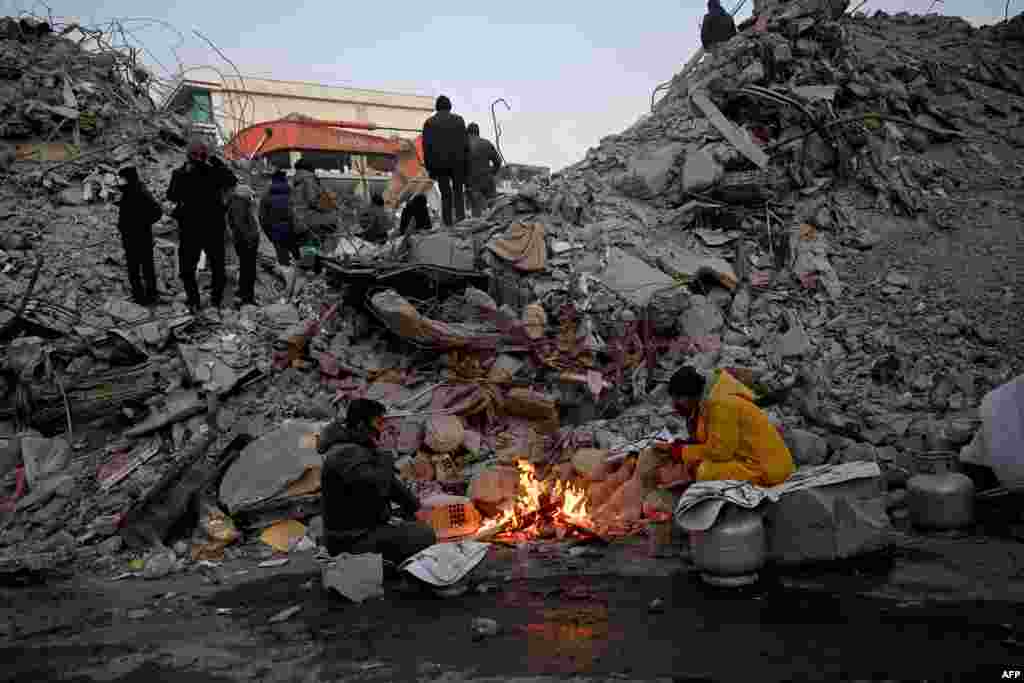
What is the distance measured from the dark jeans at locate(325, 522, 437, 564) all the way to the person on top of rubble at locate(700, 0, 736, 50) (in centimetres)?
1083

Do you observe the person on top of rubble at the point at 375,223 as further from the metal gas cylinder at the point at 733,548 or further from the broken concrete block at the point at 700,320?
the metal gas cylinder at the point at 733,548

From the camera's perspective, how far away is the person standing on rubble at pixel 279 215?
9461 mm

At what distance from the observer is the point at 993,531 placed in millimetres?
4547

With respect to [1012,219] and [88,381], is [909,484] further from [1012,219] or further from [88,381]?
[88,381]

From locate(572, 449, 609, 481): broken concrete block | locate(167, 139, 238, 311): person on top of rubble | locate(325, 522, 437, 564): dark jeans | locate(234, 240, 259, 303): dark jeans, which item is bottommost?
locate(325, 522, 437, 564): dark jeans

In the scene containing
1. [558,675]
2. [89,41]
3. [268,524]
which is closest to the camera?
[558,675]

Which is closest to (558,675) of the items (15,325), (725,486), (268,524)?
(725,486)

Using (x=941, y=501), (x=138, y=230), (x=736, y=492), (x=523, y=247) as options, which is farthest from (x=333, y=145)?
(x=941, y=501)

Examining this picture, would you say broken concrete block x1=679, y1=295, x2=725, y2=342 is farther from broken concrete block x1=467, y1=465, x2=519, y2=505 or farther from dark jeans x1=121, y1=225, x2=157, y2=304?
dark jeans x1=121, y1=225, x2=157, y2=304

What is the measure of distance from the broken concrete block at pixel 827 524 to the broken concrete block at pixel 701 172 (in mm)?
6061

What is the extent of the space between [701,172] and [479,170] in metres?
3.37

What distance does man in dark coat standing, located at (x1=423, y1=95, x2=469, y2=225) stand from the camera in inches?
374

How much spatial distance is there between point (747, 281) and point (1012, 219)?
3563mm

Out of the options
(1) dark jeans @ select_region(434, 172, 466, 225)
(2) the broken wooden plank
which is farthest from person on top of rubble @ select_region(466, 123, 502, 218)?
(2) the broken wooden plank
